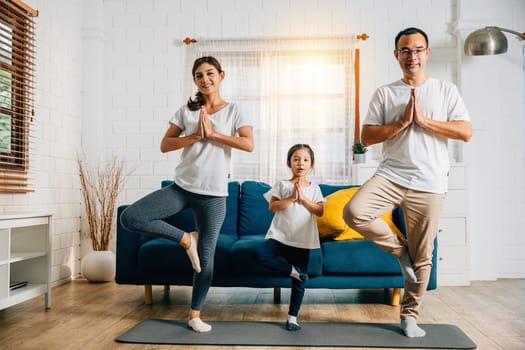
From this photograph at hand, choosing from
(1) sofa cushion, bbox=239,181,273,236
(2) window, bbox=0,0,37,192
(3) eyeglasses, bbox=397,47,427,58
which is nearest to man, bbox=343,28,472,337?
(3) eyeglasses, bbox=397,47,427,58

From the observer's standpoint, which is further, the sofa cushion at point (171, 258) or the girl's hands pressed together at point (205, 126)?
the sofa cushion at point (171, 258)

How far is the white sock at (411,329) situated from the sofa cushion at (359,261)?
643 millimetres

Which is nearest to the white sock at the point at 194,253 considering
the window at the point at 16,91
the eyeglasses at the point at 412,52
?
the eyeglasses at the point at 412,52

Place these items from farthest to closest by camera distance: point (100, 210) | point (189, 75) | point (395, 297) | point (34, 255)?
point (189, 75)
point (100, 210)
point (395, 297)
point (34, 255)

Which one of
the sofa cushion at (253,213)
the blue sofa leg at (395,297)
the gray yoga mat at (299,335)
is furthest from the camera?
the sofa cushion at (253,213)

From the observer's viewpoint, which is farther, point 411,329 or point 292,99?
point 292,99

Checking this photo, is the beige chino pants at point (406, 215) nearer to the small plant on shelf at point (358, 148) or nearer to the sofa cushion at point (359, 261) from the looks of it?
the sofa cushion at point (359, 261)

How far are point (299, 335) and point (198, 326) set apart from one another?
0.53m

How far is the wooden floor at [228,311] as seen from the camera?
258 centimetres

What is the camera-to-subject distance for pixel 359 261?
10.7 ft

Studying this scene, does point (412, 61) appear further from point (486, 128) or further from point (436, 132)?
point (486, 128)

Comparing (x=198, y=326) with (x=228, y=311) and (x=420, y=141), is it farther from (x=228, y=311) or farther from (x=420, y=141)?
(x=420, y=141)

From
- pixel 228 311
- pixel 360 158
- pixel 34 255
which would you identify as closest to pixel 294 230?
pixel 228 311

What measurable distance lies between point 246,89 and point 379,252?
222 centimetres
